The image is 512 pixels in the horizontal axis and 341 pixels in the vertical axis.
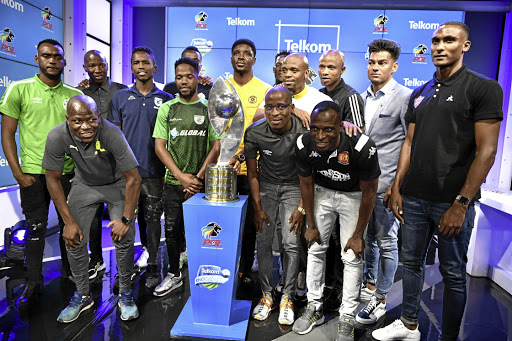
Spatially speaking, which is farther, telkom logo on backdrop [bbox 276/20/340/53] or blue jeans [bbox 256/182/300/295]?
telkom logo on backdrop [bbox 276/20/340/53]

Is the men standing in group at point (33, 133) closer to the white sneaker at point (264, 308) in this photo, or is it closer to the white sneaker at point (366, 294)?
the white sneaker at point (264, 308)

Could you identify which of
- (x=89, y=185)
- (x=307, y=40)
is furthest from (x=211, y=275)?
(x=307, y=40)

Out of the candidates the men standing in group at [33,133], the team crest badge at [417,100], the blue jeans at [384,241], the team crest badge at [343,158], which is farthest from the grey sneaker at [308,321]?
the men standing in group at [33,133]

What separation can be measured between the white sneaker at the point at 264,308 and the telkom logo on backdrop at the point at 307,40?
3941 mm

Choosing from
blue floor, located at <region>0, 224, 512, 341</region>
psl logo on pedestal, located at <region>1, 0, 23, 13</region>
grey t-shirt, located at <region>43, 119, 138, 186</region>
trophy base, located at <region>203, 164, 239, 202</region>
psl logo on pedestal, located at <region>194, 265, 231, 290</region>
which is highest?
psl logo on pedestal, located at <region>1, 0, 23, 13</region>

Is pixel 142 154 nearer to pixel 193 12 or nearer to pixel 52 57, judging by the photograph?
pixel 52 57

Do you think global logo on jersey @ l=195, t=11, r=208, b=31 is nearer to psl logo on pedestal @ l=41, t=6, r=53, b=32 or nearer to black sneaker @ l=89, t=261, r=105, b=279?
psl logo on pedestal @ l=41, t=6, r=53, b=32

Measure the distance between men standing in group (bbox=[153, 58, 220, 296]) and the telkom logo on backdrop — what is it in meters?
3.09

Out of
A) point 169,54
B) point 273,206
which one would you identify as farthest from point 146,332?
point 169,54

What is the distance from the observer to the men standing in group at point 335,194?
1.97 metres

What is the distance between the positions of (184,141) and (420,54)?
4.19m

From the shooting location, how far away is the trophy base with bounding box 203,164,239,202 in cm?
217

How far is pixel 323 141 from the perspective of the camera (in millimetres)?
1960

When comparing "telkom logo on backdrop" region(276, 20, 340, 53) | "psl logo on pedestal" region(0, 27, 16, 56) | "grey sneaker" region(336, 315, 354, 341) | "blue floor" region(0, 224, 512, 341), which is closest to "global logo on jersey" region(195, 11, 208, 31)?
"telkom logo on backdrop" region(276, 20, 340, 53)
